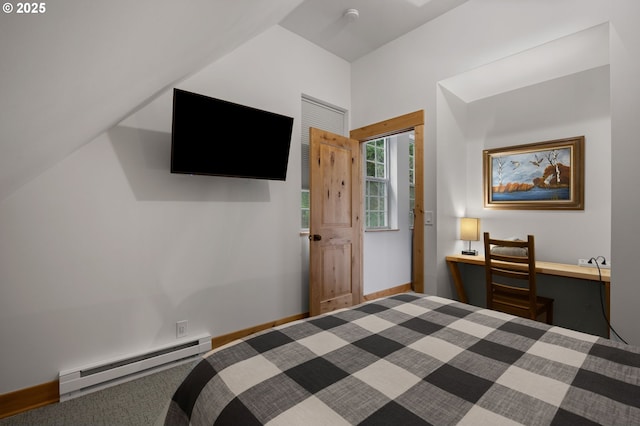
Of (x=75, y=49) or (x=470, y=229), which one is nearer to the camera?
(x=75, y=49)

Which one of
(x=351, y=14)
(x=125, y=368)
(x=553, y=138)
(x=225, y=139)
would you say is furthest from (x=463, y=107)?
(x=125, y=368)

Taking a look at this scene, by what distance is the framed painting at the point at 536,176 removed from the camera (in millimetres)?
2705

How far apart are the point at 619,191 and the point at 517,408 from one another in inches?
79.4

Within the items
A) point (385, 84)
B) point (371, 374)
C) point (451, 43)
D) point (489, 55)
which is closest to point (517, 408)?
point (371, 374)

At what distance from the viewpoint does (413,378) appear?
916 mm

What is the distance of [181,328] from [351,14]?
3267 millimetres

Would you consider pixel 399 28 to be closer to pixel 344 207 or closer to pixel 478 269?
pixel 344 207

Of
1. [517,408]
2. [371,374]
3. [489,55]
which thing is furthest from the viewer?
[489,55]

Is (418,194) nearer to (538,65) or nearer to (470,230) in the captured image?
(470,230)

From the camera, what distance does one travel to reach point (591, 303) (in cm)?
254

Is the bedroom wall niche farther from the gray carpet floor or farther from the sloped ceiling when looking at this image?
the gray carpet floor

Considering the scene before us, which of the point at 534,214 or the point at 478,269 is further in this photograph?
the point at 478,269

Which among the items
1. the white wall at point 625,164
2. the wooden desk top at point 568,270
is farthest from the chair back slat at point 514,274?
the white wall at point 625,164

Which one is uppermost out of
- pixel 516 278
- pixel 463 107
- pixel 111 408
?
pixel 463 107
